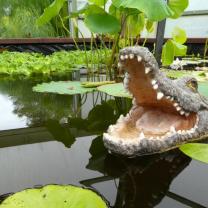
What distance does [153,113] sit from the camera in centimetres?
142

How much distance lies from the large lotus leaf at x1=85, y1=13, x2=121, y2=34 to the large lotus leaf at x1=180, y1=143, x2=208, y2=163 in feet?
4.69

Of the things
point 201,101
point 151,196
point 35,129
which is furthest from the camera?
point 35,129

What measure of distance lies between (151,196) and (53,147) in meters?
0.55

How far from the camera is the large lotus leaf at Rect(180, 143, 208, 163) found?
1.18m

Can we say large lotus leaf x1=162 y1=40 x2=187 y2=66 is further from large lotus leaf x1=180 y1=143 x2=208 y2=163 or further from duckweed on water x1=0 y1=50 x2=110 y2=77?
large lotus leaf x1=180 y1=143 x2=208 y2=163

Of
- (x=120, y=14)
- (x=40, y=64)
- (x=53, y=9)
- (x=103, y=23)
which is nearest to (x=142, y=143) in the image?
(x=103, y=23)

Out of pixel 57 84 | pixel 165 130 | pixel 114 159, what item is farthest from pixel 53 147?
pixel 57 84

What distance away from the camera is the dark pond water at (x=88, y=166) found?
3.24 feet

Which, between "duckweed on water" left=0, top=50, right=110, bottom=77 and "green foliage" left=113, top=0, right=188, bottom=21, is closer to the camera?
"green foliage" left=113, top=0, right=188, bottom=21

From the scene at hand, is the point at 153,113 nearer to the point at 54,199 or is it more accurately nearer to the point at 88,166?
the point at 88,166

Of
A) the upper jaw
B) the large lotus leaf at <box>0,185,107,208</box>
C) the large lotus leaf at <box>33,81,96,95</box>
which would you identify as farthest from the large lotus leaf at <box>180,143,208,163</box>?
the large lotus leaf at <box>33,81,96,95</box>

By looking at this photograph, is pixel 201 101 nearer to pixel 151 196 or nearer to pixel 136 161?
pixel 136 161

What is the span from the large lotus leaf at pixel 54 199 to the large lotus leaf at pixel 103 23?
1.76 metres

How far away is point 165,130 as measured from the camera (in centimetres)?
132
